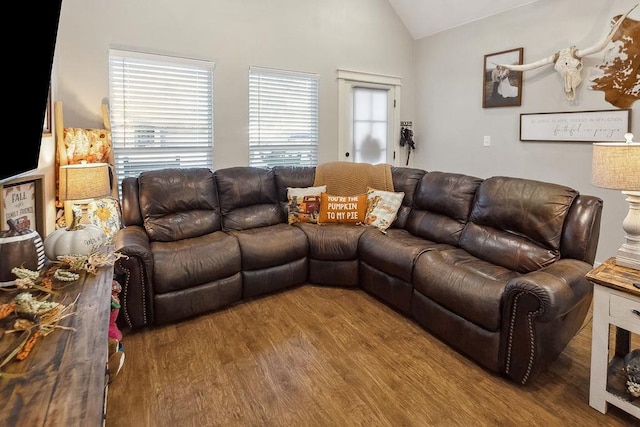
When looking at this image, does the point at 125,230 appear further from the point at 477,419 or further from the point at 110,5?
the point at 477,419

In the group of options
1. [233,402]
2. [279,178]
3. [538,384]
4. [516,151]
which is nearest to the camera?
[233,402]

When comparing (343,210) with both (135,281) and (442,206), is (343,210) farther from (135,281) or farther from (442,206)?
(135,281)

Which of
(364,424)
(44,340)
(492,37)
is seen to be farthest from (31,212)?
(492,37)

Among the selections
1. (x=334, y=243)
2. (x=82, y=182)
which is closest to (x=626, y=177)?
(x=334, y=243)

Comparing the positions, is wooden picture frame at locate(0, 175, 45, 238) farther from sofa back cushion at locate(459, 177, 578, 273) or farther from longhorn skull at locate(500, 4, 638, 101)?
longhorn skull at locate(500, 4, 638, 101)

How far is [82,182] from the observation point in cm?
264

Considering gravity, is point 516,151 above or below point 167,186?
A: above

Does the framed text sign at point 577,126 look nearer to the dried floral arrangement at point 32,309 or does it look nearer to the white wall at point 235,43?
the white wall at point 235,43

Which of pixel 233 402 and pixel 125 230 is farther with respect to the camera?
pixel 125 230

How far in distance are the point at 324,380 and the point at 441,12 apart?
452 cm

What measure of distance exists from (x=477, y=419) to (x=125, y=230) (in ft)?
8.79

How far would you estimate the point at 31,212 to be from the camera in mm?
1968

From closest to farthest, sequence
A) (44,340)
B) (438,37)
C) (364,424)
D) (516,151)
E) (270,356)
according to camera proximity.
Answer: (44,340) < (364,424) < (270,356) < (516,151) < (438,37)

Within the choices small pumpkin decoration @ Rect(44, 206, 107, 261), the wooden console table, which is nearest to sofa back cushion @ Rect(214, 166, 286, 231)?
small pumpkin decoration @ Rect(44, 206, 107, 261)
